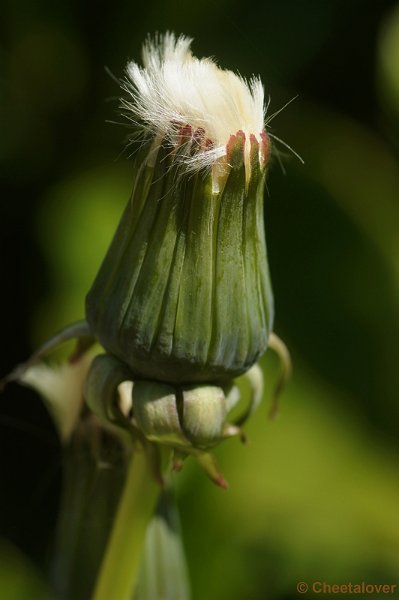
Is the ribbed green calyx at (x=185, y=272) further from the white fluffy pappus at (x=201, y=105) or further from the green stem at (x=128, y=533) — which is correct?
the green stem at (x=128, y=533)

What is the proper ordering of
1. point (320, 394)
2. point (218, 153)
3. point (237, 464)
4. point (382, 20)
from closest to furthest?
1. point (218, 153)
2. point (237, 464)
3. point (320, 394)
4. point (382, 20)

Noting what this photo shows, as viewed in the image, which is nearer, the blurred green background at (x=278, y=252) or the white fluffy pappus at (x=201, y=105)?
the white fluffy pappus at (x=201, y=105)

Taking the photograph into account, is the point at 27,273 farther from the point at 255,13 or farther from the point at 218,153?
the point at 218,153

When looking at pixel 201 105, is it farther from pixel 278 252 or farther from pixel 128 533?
pixel 278 252

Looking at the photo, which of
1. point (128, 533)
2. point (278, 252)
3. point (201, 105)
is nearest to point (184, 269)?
point (201, 105)

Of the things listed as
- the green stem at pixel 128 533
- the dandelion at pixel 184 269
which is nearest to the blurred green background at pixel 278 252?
the green stem at pixel 128 533

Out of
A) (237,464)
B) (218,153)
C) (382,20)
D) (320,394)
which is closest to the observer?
(218,153)

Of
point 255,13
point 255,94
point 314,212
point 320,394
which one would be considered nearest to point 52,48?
point 255,13
